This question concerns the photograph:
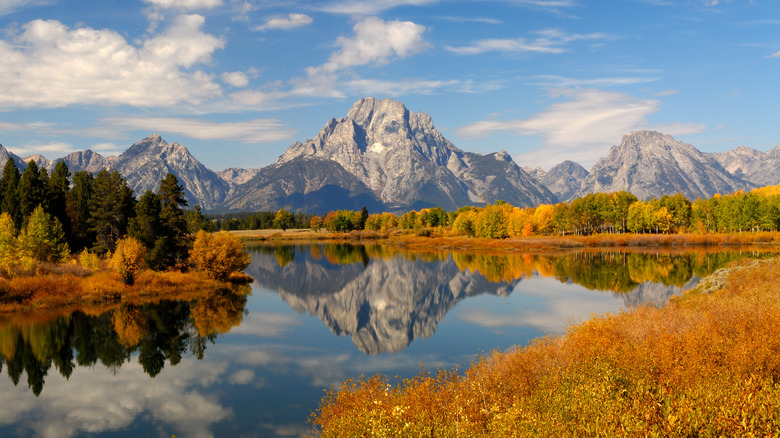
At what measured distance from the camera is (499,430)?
41.9 ft

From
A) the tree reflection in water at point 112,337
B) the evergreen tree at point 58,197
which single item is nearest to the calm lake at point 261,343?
the tree reflection in water at point 112,337

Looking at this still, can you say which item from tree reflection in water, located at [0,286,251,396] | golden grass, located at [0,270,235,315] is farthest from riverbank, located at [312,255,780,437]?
golden grass, located at [0,270,235,315]

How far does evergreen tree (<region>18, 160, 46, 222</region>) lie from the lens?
74875mm

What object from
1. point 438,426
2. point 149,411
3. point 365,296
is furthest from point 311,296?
point 438,426

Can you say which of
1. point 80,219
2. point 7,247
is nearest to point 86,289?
point 7,247

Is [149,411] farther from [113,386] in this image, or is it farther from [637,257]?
[637,257]

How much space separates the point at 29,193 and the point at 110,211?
1200 cm

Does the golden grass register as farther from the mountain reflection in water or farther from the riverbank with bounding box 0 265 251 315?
the mountain reflection in water

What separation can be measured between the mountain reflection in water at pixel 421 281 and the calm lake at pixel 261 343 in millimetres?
424

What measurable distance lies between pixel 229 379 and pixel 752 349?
29.0 meters

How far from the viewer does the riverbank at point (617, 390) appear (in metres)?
11.7

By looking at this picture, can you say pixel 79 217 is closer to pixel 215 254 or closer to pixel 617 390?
pixel 215 254

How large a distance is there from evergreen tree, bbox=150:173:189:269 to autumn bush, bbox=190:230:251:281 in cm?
306

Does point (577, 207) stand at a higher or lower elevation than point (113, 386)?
higher
